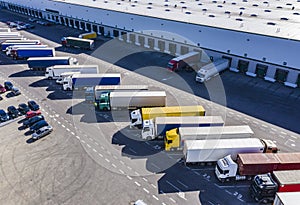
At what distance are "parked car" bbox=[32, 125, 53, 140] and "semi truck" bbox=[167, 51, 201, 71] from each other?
2929 centimetres

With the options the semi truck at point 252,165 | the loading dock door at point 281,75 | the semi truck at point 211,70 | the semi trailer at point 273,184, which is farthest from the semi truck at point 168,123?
the loading dock door at point 281,75

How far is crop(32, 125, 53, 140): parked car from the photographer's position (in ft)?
117

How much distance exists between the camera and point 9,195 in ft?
89.7

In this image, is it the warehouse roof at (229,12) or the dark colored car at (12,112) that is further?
the warehouse roof at (229,12)

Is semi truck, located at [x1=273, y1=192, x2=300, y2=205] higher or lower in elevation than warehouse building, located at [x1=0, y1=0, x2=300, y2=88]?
lower

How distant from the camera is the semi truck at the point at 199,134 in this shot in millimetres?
32000

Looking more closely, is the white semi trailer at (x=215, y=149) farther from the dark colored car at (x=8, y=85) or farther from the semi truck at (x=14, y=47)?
the semi truck at (x=14, y=47)

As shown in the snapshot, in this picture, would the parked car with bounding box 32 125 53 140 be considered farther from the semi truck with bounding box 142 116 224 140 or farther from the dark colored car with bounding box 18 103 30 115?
the semi truck with bounding box 142 116 224 140

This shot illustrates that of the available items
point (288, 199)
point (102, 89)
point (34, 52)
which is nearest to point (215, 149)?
point (288, 199)

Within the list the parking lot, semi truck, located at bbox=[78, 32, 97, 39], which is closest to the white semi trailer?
the parking lot

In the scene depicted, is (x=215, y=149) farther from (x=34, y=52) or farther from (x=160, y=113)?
(x=34, y=52)

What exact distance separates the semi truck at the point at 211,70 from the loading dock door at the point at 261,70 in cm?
639

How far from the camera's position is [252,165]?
27.7 m

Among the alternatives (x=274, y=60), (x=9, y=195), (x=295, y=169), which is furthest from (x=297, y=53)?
(x=9, y=195)
